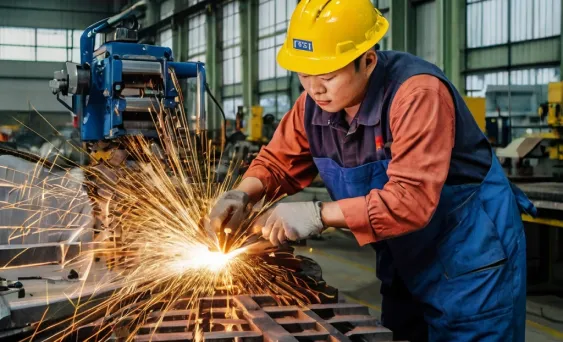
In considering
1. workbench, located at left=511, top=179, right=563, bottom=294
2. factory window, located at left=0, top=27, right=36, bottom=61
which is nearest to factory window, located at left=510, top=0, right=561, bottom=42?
workbench, located at left=511, top=179, right=563, bottom=294

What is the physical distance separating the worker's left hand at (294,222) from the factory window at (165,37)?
956 inches

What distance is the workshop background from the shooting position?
5797 mm

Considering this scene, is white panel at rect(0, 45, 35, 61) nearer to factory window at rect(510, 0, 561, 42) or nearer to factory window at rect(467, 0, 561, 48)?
factory window at rect(467, 0, 561, 48)

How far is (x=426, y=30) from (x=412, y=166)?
12.0m

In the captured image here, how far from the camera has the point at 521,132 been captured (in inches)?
470

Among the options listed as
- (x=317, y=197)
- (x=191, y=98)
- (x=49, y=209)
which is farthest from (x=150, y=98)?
(x=191, y=98)

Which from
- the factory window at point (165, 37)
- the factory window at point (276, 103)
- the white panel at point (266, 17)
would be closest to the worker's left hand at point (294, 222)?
the factory window at point (276, 103)

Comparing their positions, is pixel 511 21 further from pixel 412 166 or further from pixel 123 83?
pixel 412 166

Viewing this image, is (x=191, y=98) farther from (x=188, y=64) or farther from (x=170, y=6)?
(x=188, y=64)

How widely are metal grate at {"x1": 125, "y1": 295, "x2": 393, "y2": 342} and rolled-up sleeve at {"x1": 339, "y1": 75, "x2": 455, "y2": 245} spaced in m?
0.24

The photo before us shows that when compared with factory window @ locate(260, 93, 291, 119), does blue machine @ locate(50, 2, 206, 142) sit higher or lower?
lower

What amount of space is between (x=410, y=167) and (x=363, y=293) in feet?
13.5

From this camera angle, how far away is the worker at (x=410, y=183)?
6.00 ft

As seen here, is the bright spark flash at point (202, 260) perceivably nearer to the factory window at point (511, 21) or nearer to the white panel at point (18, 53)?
the factory window at point (511, 21)
